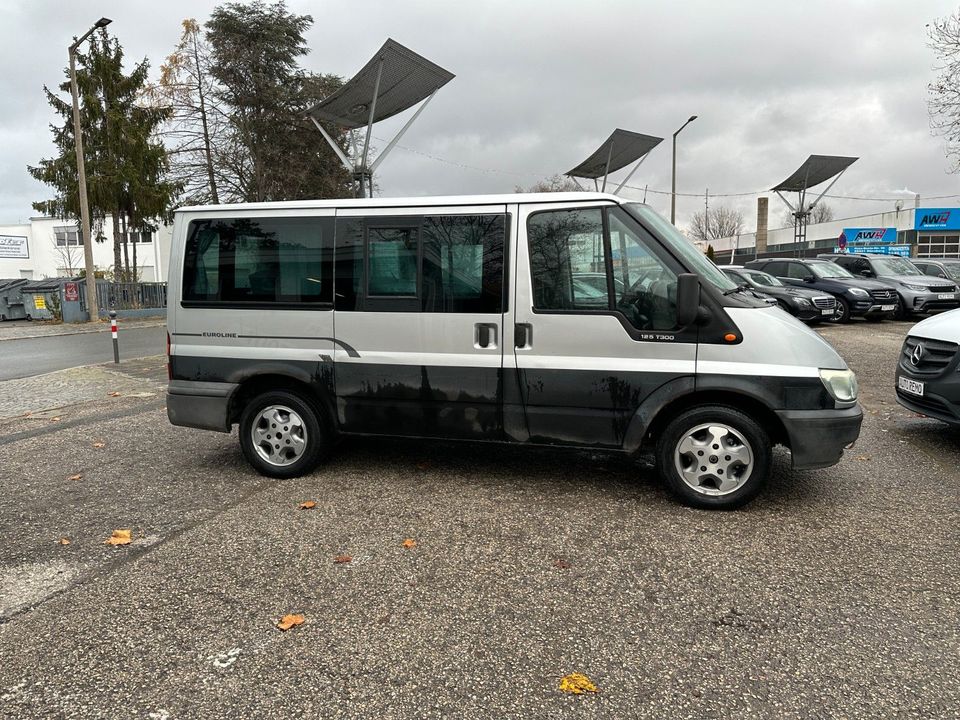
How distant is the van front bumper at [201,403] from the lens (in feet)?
17.1

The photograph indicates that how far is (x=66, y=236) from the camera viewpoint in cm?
5703

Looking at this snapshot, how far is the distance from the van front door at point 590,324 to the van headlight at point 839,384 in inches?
32.3

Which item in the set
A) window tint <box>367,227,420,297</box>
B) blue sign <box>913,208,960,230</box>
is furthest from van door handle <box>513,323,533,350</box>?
blue sign <box>913,208,960,230</box>

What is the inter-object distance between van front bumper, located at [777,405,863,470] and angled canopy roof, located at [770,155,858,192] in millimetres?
35706

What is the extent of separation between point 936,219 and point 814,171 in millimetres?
19573

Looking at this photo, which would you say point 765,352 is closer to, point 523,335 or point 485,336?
point 523,335

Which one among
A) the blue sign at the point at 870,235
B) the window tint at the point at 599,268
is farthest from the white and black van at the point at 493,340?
the blue sign at the point at 870,235

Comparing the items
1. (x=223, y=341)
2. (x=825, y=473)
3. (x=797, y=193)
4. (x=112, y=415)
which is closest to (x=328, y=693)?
(x=223, y=341)

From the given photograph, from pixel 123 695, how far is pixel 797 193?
1736 inches

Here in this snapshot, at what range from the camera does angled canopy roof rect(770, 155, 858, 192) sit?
3531cm

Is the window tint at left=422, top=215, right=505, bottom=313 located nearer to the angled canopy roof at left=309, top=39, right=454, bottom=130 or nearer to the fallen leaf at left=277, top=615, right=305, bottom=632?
the fallen leaf at left=277, top=615, right=305, bottom=632

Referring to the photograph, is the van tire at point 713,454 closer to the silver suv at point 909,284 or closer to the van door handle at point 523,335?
the van door handle at point 523,335

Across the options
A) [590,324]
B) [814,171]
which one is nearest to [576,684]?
[590,324]

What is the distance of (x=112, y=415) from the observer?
7887 millimetres
